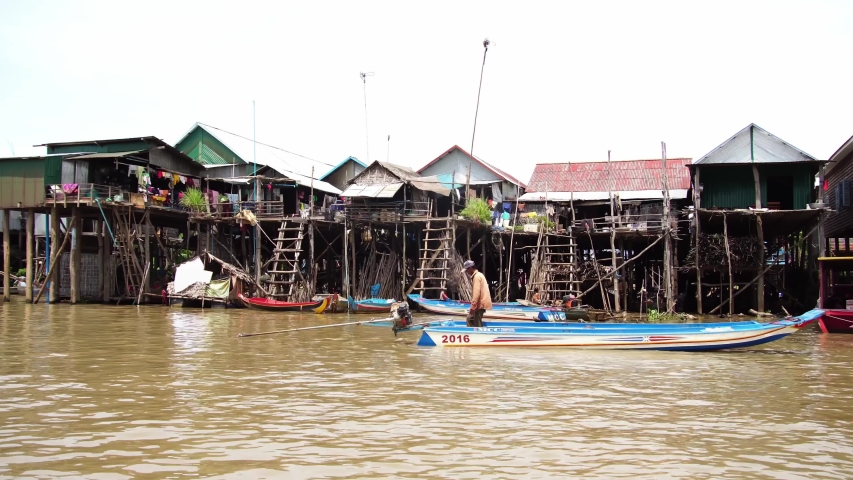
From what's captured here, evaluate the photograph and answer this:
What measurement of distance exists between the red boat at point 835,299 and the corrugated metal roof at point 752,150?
5738 millimetres

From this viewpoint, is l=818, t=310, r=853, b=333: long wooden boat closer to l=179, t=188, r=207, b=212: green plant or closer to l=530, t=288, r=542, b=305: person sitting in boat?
l=530, t=288, r=542, b=305: person sitting in boat

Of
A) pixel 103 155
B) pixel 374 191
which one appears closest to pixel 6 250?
pixel 103 155

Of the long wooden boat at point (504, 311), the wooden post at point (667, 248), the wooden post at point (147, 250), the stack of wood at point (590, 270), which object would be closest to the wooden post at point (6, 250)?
the wooden post at point (147, 250)

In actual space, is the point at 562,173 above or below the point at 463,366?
above

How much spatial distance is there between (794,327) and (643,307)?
47.0 feet

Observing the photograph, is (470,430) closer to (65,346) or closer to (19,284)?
(65,346)

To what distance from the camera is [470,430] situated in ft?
25.2

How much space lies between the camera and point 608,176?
3272cm

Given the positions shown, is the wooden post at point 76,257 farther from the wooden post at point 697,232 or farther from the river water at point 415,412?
the wooden post at point 697,232

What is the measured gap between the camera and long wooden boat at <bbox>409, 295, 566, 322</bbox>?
754 inches

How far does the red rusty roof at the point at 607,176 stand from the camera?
106ft

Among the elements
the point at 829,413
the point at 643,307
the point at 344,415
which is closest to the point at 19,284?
the point at 643,307

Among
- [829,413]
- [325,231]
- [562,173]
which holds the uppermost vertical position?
[562,173]

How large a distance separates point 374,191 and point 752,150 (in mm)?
13234
